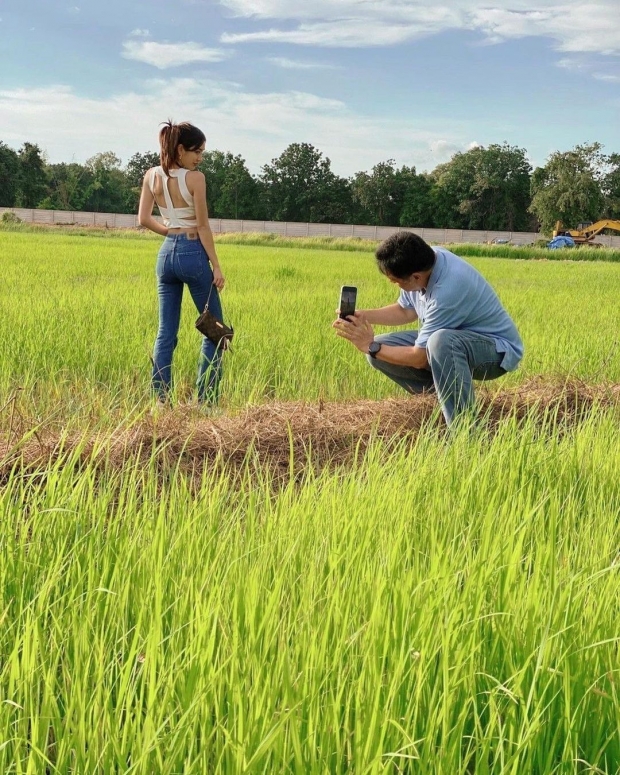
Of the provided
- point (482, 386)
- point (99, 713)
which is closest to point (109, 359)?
point (482, 386)

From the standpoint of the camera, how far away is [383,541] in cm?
173

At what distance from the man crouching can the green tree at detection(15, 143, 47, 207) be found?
52653 mm

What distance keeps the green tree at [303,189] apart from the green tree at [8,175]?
59.5 ft

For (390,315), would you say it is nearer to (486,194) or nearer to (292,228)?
(292,228)

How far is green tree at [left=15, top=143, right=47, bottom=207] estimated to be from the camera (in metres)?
50.3

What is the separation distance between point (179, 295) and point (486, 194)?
54.9 meters

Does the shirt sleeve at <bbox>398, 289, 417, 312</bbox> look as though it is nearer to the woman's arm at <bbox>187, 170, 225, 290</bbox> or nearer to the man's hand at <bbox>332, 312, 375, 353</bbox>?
the man's hand at <bbox>332, 312, 375, 353</bbox>

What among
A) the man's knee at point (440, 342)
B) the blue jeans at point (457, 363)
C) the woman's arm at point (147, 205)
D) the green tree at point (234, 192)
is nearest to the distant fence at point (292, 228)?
the green tree at point (234, 192)

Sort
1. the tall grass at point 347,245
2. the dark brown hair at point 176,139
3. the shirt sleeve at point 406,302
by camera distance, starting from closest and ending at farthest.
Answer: the dark brown hair at point 176,139, the shirt sleeve at point 406,302, the tall grass at point 347,245

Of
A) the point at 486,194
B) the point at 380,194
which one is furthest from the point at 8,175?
the point at 486,194

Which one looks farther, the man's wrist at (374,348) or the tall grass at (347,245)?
the tall grass at (347,245)

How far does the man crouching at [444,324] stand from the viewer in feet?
10.3

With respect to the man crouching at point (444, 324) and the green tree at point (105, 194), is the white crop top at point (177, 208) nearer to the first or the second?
the man crouching at point (444, 324)

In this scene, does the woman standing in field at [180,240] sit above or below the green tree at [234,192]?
below
